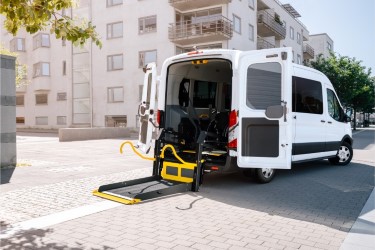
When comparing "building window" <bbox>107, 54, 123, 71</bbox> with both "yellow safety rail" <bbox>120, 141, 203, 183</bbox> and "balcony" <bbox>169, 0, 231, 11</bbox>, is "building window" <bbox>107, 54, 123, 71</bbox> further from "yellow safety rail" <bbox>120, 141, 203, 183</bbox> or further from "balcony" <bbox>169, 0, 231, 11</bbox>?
"yellow safety rail" <bbox>120, 141, 203, 183</bbox>

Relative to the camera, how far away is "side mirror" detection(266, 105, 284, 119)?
5.84 meters

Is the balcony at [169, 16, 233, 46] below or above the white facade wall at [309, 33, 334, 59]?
below

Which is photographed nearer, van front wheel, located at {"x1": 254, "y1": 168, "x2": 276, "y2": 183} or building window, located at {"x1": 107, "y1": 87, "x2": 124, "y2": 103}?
van front wheel, located at {"x1": 254, "y1": 168, "x2": 276, "y2": 183}

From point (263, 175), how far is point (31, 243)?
478 cm

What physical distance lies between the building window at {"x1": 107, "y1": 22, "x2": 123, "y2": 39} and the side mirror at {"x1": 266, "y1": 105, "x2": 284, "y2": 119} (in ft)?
89.2

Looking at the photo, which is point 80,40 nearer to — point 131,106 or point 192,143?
point 192,143

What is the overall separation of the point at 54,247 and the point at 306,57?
5097 cm

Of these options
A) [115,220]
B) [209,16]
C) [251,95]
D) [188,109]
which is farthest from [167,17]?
[115,220]

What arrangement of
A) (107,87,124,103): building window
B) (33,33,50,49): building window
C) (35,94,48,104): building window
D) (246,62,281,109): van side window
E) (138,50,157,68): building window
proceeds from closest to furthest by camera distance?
(246,62,281,109): van side window < (138,50,157,68): building window < (107,87,124,103): building window < (33,33,50,49): building window < (35,94,48,104): building window

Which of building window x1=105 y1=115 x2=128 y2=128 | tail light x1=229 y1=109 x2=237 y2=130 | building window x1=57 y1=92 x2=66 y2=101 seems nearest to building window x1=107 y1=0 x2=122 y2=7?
building window x1=105 y1=115 x2=128 y2=128

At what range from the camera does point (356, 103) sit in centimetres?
4322

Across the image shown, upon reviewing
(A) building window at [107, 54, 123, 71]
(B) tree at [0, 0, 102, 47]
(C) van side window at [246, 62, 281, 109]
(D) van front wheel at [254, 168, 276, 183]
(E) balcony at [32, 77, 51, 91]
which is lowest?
(D) van front wheel at [254, 168, 276, 183]

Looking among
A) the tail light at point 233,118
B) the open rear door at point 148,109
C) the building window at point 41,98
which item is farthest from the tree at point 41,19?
the building window at point 41,98

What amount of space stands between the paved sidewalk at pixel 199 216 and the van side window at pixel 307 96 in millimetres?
1673
